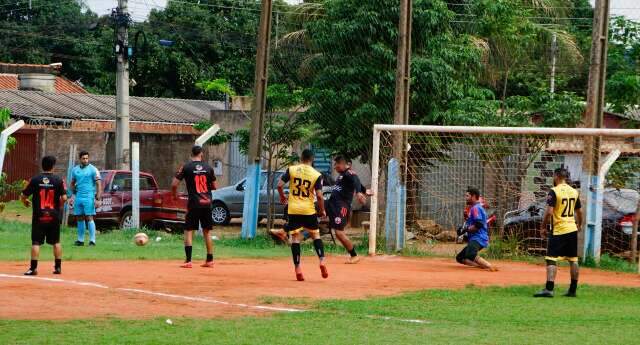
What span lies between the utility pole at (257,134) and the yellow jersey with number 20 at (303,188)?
7623mm

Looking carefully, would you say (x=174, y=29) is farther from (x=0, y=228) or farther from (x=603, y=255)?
(x=603, y=255)

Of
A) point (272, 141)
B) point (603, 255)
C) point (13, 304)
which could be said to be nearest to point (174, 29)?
point (272, 141)

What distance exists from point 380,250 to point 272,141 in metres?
6.68

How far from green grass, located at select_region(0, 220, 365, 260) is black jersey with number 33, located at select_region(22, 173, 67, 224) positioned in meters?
3.17

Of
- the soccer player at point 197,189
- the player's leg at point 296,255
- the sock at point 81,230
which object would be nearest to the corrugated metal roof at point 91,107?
the sock at point 81,230

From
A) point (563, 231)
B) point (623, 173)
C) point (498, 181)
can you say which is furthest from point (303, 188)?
point (623, 173)

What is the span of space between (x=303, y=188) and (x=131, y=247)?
253 inches

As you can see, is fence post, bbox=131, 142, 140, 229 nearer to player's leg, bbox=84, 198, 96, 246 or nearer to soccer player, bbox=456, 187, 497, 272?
player's leg, bbox=84, 198, 96, 246

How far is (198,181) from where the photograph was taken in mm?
17078

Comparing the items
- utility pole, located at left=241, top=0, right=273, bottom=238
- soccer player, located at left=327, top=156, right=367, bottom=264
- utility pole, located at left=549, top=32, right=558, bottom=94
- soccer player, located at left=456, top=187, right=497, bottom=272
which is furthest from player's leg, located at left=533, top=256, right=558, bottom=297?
utility pole, located at left=549, top=32, right=558, bottom=94

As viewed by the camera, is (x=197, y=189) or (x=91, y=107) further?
(x=91, y=107)

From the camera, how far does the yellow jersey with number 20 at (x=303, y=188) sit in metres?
15.9

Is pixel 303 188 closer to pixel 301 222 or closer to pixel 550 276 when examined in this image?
pixel 301 222

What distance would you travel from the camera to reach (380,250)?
22.0m
